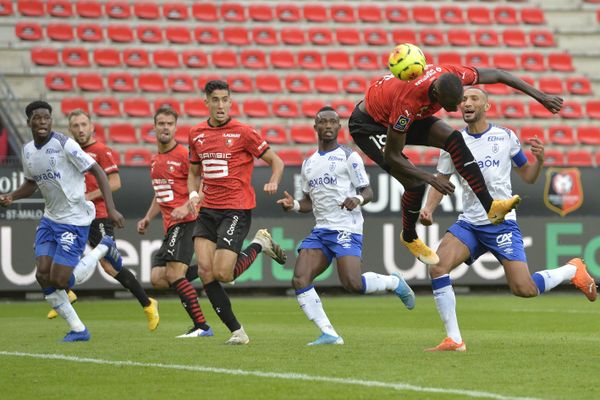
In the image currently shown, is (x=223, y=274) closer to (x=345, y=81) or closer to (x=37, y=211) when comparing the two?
(x=37, y=211)

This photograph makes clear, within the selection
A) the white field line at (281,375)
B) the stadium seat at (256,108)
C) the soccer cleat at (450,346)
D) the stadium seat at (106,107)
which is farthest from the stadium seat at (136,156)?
the soccer cleat at (450,346)

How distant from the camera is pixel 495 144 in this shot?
10469 millimetres

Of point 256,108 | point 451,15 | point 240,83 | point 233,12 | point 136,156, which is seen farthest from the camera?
point 451,15

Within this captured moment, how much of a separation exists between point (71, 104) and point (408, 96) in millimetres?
16067

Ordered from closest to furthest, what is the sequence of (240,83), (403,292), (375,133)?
(375,133) → (403,292) → (240,83)

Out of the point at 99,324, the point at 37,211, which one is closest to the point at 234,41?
the point at 37,211

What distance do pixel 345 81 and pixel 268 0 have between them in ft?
9.90

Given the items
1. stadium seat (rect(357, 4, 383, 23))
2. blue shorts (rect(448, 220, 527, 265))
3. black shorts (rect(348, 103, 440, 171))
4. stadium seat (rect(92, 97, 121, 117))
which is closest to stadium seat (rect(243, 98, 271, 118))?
stadium seat (rect(92, 97, 121, 117))

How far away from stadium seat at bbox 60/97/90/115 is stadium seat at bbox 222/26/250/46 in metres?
3.83

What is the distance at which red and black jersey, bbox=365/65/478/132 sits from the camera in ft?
29.7

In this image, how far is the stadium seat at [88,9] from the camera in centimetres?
2625

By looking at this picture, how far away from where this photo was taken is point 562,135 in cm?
2630

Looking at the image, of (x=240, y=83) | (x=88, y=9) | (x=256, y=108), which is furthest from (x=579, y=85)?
(x=88, y=9)

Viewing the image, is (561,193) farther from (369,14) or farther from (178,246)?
(178,246)
